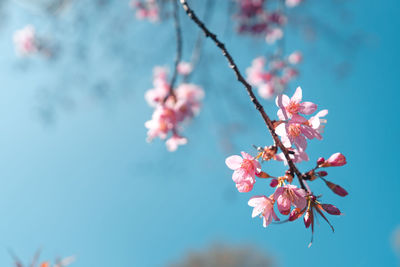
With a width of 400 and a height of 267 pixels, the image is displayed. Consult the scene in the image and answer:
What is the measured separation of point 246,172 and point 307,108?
11.3 inches

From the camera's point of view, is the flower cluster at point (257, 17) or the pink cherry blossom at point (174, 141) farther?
the flower cluster at point (257, 17)

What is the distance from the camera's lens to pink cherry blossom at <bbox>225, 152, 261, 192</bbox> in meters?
0.97

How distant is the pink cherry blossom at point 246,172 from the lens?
3.17ft

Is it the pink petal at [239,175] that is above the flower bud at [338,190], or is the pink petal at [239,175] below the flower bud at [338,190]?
above

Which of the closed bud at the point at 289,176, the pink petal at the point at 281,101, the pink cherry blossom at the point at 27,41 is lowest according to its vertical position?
the closed bud at the point at 289,176

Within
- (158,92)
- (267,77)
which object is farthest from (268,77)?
(158,92)

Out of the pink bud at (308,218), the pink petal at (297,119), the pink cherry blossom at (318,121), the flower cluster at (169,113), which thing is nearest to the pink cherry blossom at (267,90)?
the flower cluster at (169,113)

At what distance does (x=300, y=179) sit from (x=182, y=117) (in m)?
1.21

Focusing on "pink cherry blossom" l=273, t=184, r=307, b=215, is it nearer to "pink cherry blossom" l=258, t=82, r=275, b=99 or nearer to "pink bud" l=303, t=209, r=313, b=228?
"pink bud" l=303, t=209, r=313, b=228

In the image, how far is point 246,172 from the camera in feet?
3.22

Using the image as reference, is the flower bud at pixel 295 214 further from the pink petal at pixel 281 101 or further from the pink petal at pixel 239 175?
the pink petal at pixel 281 101

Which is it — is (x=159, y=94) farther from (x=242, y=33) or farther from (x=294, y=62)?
(x=294, y=62)

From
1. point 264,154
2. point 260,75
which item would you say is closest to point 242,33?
point 260,75

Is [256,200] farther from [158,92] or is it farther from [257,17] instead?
[257,17]
